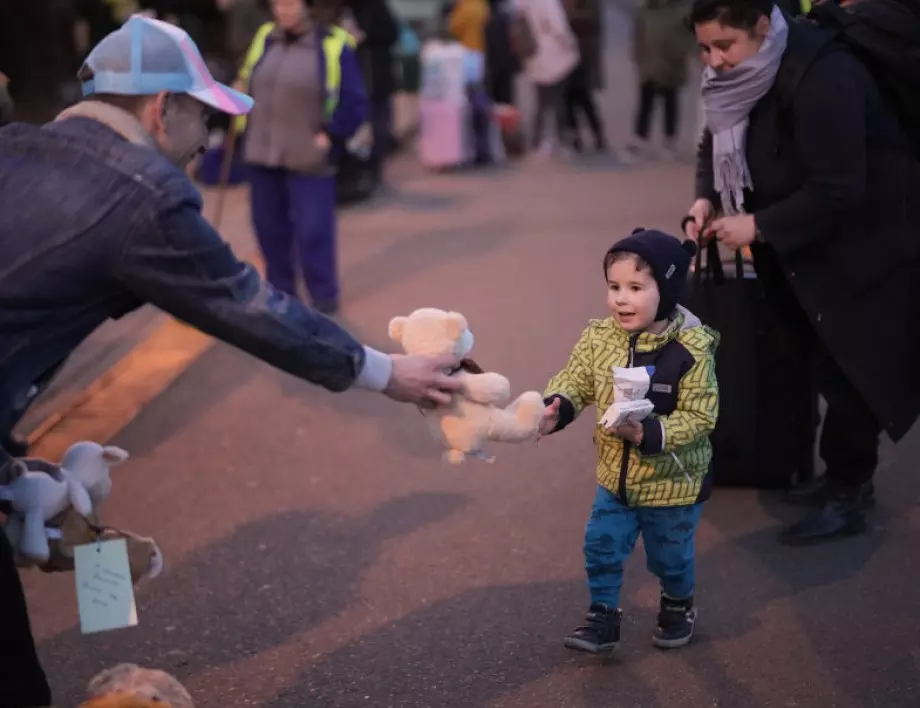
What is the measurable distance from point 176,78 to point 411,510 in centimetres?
253

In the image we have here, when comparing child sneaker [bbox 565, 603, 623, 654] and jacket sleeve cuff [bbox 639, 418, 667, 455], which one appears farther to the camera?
child sneaker [bbox 565, 603, 623, 654]

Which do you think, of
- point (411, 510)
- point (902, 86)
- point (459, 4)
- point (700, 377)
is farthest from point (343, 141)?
point (459, 4)

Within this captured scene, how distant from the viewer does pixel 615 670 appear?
389cm

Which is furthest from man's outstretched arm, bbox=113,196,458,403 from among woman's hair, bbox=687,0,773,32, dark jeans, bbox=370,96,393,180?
dark jeans, bbox=370,96,393,180

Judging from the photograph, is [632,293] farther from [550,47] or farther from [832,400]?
[550,47]

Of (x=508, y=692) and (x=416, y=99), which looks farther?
(x=416, y=99)

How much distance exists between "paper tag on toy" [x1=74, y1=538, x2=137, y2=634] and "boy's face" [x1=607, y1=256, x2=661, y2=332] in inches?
58.1

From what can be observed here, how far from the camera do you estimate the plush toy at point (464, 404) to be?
335 cm

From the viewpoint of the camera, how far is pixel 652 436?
11.5 feet

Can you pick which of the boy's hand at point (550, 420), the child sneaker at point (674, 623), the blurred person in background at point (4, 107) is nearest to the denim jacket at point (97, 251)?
the boy's hand at point (550, 420)

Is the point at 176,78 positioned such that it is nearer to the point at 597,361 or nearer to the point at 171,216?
the point at 171,216

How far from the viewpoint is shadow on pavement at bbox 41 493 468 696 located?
13.5ft

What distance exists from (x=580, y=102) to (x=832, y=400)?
370 inches

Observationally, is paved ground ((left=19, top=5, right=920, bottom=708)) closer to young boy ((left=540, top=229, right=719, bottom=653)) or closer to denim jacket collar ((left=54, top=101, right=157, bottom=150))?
young boy ((left=540, top=229, right=719, bottom=653))
